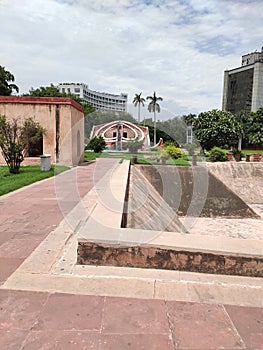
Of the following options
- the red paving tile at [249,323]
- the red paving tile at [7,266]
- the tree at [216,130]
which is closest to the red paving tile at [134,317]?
the red paving tile at [249,323]

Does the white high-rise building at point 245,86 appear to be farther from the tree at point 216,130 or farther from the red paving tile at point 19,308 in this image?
the red paving tile at point 19,308

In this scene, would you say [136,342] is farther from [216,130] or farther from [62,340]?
[216,130]

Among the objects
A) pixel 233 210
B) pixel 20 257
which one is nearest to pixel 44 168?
pixel 20 257

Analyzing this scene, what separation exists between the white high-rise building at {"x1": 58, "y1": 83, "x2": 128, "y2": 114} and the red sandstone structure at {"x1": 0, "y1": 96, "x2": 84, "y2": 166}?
74.7 meters

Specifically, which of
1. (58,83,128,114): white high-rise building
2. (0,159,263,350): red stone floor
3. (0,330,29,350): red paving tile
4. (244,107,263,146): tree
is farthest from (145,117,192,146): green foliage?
(58,83,128,114): white high-rise building

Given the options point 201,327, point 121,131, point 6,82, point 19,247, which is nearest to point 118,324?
point 201,327

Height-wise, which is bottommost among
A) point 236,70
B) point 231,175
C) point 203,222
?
point 203,222

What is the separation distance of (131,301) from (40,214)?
9.31ft

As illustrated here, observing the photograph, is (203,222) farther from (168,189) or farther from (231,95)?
(231,95)

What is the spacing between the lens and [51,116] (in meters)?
13.5

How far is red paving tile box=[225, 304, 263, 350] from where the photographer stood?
62.8 inches

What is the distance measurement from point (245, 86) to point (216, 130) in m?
39.3

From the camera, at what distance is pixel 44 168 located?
1073cm

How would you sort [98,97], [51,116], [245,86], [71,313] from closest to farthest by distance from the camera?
1. [71,313]
2. [51,116]
3. [245,86]
4. [98,97]
